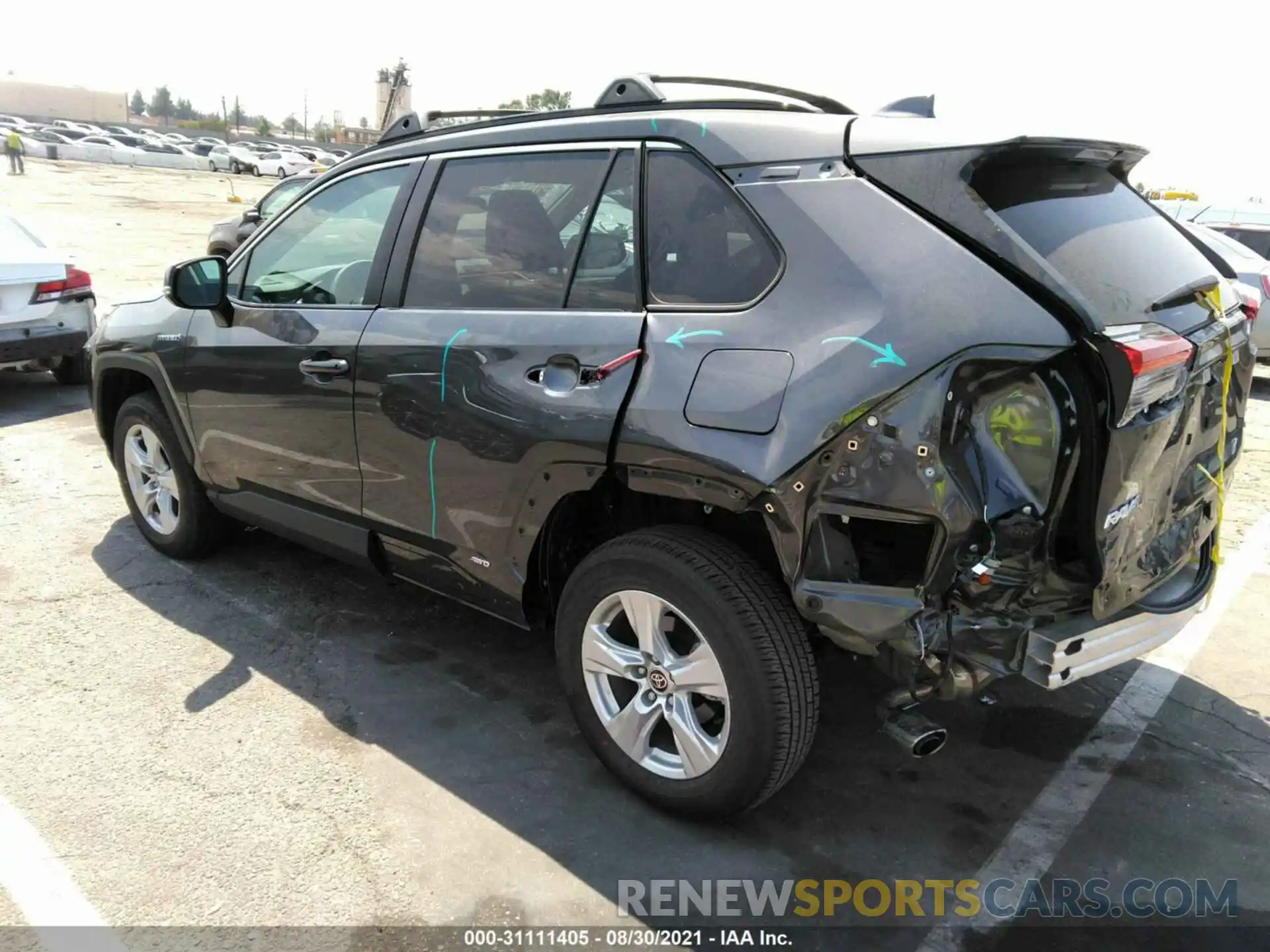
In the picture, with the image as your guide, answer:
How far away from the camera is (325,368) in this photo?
11.4ft

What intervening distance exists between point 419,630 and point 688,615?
1.79 metres

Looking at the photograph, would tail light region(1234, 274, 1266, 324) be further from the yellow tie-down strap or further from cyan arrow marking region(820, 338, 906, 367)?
cyan arrow marking region(820, 338, 906, 367)

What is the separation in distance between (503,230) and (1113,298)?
6.09ft

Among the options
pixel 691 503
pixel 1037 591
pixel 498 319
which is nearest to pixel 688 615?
pixel 691 503

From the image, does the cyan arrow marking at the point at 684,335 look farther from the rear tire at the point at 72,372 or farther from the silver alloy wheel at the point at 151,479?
the rear tire at the point at 72,372

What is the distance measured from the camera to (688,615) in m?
2.62

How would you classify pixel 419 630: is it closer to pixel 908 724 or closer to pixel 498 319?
pixel 498 319

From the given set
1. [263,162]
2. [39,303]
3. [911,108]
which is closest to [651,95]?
[911,108]

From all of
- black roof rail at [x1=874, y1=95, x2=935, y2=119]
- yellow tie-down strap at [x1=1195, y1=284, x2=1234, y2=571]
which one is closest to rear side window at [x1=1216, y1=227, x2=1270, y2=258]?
yellow tie-down strap at [x1=1195, y1=284, x2=1234, y2=571]

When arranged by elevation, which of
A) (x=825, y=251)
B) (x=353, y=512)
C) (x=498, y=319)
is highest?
(x=825, y=251)

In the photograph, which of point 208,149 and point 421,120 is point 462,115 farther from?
point 208,149

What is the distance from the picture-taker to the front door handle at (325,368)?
135 inches

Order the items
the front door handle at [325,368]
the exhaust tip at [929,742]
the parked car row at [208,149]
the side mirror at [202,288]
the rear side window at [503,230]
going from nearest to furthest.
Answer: the exhaust tip at [929,742], the rear side window at [503,230], the front door handle at [325,368], the side mirror at [202,288], the parked car row at [208,149]

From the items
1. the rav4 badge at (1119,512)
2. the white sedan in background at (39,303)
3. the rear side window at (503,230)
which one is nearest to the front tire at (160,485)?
the rear side window at (503,230)
